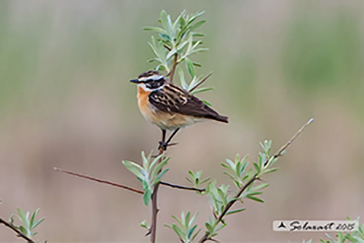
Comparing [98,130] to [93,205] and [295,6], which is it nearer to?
[93,205]

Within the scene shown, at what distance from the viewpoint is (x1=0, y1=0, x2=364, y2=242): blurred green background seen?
140 inches

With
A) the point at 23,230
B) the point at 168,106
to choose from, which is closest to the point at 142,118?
the point at 168,106

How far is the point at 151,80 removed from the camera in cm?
151

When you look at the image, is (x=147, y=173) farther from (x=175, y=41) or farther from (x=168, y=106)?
(x=168, y=106)

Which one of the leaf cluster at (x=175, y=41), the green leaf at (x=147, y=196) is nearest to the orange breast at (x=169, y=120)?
the leaf cluster at (x=175, y=41)

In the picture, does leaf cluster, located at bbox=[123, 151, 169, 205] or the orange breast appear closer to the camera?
leaf cluster, located at bbox=[123, 151, 169, 205]

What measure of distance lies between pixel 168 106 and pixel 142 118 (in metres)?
2.19

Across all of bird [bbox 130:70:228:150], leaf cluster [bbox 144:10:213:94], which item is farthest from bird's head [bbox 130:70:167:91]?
leaf cluster [bbox 144:10:213:94]

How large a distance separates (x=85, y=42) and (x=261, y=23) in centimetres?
141

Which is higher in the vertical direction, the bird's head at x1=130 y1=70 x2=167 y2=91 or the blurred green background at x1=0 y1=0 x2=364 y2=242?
the blurred green background at x1=0 y1=0 x2=364 y2=242

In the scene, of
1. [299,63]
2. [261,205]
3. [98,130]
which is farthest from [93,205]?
[299,63]

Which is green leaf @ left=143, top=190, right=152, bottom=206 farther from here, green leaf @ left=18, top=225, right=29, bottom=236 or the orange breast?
the orange breast

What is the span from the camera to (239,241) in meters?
3.38

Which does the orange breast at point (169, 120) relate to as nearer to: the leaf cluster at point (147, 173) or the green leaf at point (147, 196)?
the leaf cluster at point (147, 173)
